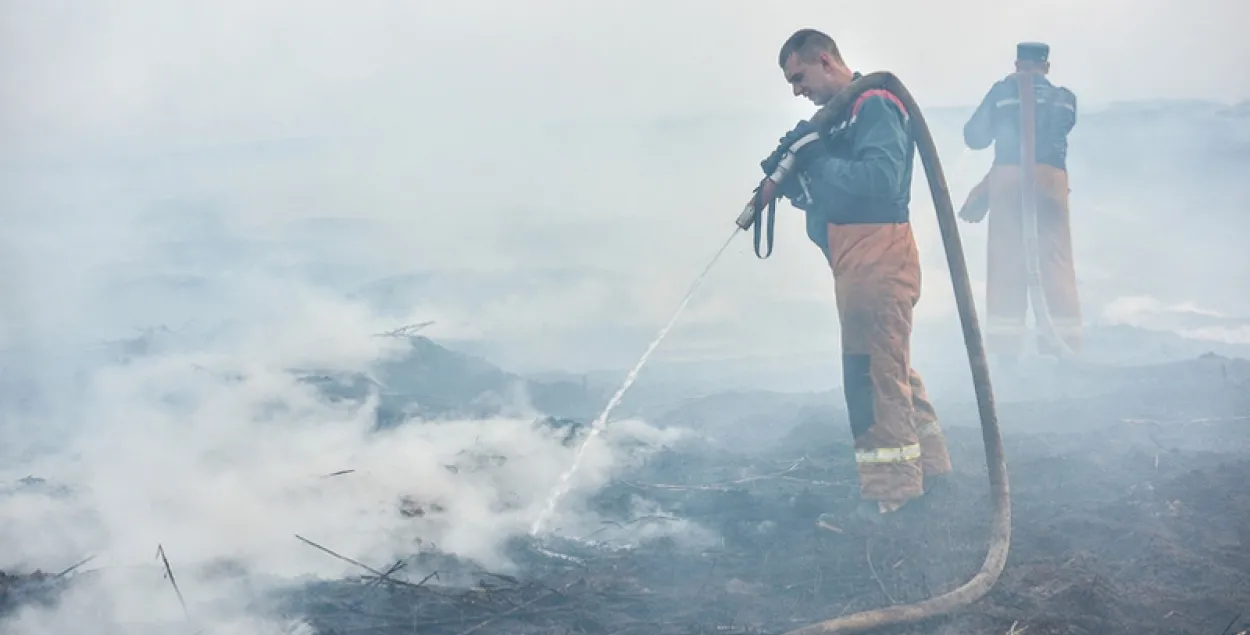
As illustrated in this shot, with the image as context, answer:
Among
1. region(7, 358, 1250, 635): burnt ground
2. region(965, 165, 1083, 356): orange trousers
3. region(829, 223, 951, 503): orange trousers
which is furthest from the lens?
region(965, 165, 1083, 356): orange trousers

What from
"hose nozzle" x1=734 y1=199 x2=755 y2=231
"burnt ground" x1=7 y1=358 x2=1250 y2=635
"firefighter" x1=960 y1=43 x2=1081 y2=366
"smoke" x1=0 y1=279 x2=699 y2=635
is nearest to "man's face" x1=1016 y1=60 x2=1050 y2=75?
"firefighter" x1=960 y1=43 x2=1081 y2=366

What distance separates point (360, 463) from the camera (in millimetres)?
5277

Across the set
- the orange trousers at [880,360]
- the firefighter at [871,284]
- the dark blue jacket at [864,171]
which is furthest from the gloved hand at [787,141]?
the orange trousers at [880,360]

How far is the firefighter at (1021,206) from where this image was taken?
301 inches

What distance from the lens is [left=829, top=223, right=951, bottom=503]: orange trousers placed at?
4289mm

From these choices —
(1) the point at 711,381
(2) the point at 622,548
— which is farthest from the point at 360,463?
(1) the point at 711,381

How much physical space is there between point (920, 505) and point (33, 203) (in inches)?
264

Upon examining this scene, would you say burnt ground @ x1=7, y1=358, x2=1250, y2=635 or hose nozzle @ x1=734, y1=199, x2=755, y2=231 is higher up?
hose nozzle @ x1=734, y1=199, x2=755, y2=231

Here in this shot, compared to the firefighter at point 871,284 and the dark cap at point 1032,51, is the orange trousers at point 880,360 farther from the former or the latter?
the dark cap at point 1032,51

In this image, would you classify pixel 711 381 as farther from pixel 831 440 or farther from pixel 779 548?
pixel 779 548

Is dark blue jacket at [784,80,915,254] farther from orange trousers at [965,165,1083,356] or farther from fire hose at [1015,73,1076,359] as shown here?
orange trousers at [965,165,1083,356]

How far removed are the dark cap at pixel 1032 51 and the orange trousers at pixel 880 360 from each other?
4.00 m

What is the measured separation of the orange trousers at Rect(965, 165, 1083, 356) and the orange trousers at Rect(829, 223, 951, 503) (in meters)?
4.07

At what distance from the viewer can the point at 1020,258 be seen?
7957 mm
